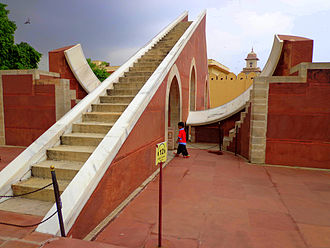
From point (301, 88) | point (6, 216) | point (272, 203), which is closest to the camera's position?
point (6, 216)

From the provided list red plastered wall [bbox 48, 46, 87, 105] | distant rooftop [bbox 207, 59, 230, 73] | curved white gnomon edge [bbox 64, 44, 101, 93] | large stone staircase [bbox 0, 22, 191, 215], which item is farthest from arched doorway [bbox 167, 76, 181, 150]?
distant rooftop [bbox 207, 59, 230, 73]

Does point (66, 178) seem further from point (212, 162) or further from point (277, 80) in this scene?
point (277, 80)

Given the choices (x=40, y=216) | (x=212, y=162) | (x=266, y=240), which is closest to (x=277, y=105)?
(x=212, y=162)

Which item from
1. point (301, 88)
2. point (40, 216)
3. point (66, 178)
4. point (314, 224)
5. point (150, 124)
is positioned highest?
point (301, 88)

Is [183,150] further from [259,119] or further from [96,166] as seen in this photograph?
[96,166]

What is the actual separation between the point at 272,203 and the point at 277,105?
3.26 m

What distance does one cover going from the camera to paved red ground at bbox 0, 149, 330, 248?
284 centimetres

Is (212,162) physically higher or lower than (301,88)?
lower

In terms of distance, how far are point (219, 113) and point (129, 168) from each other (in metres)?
7.15

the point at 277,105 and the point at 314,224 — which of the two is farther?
the point at 277,105

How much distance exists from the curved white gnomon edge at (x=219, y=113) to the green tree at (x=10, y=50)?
39.3 feet

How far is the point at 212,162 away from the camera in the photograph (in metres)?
6.98

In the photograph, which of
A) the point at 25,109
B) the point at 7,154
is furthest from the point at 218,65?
the point at 7,154

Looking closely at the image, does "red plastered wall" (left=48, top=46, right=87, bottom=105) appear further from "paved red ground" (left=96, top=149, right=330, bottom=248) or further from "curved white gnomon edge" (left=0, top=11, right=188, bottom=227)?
"paved red ground" (left=96, top=149, right=330, bottom=248)
